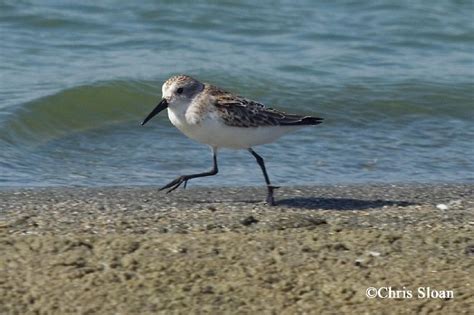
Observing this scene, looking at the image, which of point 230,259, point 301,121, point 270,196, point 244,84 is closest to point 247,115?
point 301,121

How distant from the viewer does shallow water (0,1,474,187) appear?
29.3 feet

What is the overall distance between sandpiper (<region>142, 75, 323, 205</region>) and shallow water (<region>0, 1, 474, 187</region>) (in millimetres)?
1037

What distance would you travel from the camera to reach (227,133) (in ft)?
23.7

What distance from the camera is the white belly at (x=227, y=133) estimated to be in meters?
7.20

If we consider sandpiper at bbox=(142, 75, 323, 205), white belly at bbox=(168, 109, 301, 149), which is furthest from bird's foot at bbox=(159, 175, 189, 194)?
white belly at bbox=(168, 109, 301, 149)

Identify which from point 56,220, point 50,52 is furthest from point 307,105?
point 56,220

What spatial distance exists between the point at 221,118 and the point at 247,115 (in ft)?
0.57

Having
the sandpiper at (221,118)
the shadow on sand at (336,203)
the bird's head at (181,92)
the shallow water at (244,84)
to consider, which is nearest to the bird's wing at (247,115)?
the sandpiper at (221,118)

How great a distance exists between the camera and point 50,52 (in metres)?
12.3

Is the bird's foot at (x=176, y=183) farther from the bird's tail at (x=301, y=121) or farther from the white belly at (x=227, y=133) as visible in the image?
the bird's tail at (x=301, y=121)

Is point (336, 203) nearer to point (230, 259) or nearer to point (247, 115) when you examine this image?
point (247, 115)

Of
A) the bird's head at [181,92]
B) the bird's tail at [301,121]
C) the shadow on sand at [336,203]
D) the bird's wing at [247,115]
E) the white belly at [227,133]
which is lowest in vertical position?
the shadow on sand at [336,203]

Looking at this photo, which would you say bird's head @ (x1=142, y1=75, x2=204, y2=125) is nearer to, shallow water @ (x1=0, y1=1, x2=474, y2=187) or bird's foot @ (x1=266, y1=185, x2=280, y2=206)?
bird's foot @ (x1=266, y1=185, x2=280, y2=206)

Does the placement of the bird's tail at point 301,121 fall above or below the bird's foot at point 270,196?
above
